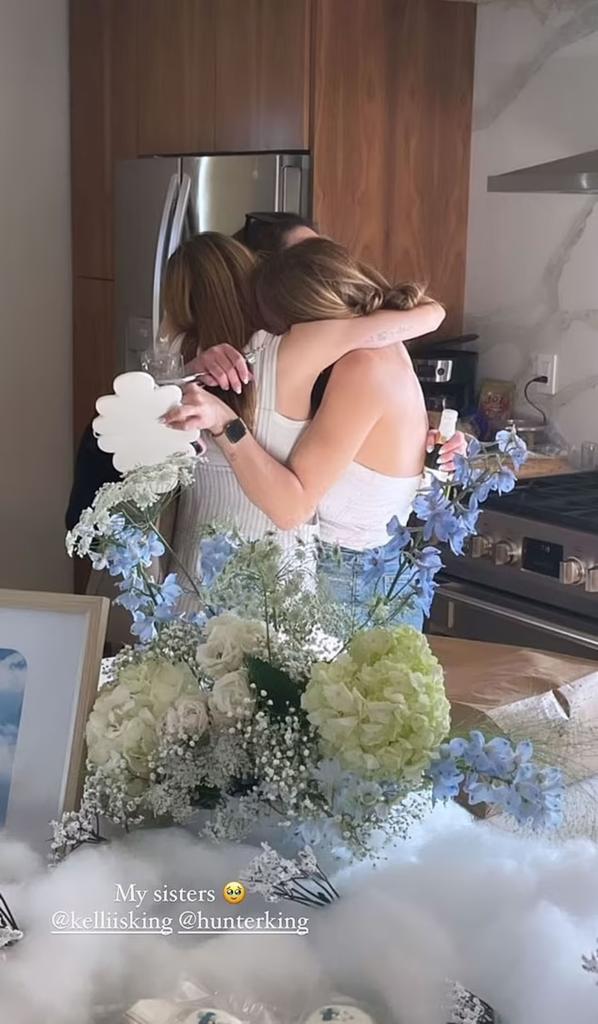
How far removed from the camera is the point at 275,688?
1.01 meters

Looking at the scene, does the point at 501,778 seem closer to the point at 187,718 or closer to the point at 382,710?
the point at 382,710

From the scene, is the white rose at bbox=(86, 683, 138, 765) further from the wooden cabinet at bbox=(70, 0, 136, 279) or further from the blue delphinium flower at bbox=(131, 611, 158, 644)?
the wooden cabinet at bbox=(70, 0, 136, 279)

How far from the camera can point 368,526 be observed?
1.91m

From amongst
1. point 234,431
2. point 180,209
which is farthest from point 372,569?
point 180,209

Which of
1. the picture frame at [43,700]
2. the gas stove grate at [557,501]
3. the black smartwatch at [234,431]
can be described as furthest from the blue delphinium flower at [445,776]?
the gas stove grate at [557,501]

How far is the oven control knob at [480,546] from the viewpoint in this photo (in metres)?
2.90

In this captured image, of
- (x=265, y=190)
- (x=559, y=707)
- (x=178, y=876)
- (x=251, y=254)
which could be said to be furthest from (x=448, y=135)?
(x=178, y=876)

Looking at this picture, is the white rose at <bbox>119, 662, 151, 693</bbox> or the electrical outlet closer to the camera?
the white rose at <bbox>119, 662, 151, 693</bbox>

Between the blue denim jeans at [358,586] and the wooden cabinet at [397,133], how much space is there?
222 centimetres

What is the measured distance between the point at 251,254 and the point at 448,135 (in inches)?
68.4

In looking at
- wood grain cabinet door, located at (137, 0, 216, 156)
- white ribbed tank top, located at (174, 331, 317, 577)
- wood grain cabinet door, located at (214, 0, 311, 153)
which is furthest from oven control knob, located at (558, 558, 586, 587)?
wood grain cabinet door, located at (137, 0, 216, 156)

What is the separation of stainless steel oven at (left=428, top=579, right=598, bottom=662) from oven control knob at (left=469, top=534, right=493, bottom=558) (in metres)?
0.09

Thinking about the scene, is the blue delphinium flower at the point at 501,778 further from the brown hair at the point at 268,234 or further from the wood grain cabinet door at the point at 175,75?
the wood grain cabinet door at the point at 175,75

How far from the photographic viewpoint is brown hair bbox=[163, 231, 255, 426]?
1.84m
